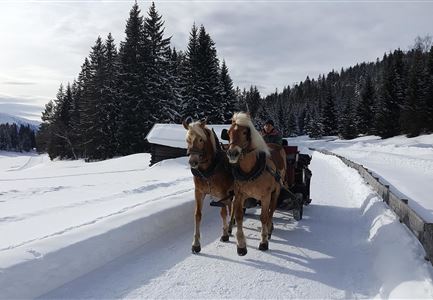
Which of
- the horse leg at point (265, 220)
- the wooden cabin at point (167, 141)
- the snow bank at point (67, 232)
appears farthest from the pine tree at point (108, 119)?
the horse leg at point (265, 220)

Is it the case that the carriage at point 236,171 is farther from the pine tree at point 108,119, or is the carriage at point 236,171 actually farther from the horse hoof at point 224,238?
the pine tree at point 108,119

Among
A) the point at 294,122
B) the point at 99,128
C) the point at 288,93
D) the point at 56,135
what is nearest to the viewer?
the point at 99,128

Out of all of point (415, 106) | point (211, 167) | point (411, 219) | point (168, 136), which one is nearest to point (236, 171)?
point (211, 167)

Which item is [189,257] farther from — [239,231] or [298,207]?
[298,207]

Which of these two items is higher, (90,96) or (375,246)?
(90,96)

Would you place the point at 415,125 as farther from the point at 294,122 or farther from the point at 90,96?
the point at 294,122

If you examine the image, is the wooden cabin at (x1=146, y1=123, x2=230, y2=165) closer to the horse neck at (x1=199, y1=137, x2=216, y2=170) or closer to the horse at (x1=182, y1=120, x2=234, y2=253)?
the horse at (x1=182, y1=120, x2=234, y2=253)

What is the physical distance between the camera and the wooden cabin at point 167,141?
1013 inches

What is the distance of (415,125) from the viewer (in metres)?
48.3

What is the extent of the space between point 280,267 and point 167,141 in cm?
2015

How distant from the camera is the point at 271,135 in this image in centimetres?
923

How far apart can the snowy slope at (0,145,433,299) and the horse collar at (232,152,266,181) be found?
4.36ft

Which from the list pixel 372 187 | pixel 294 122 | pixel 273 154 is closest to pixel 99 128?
pixel 372 187

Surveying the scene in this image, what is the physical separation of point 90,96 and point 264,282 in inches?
1693
